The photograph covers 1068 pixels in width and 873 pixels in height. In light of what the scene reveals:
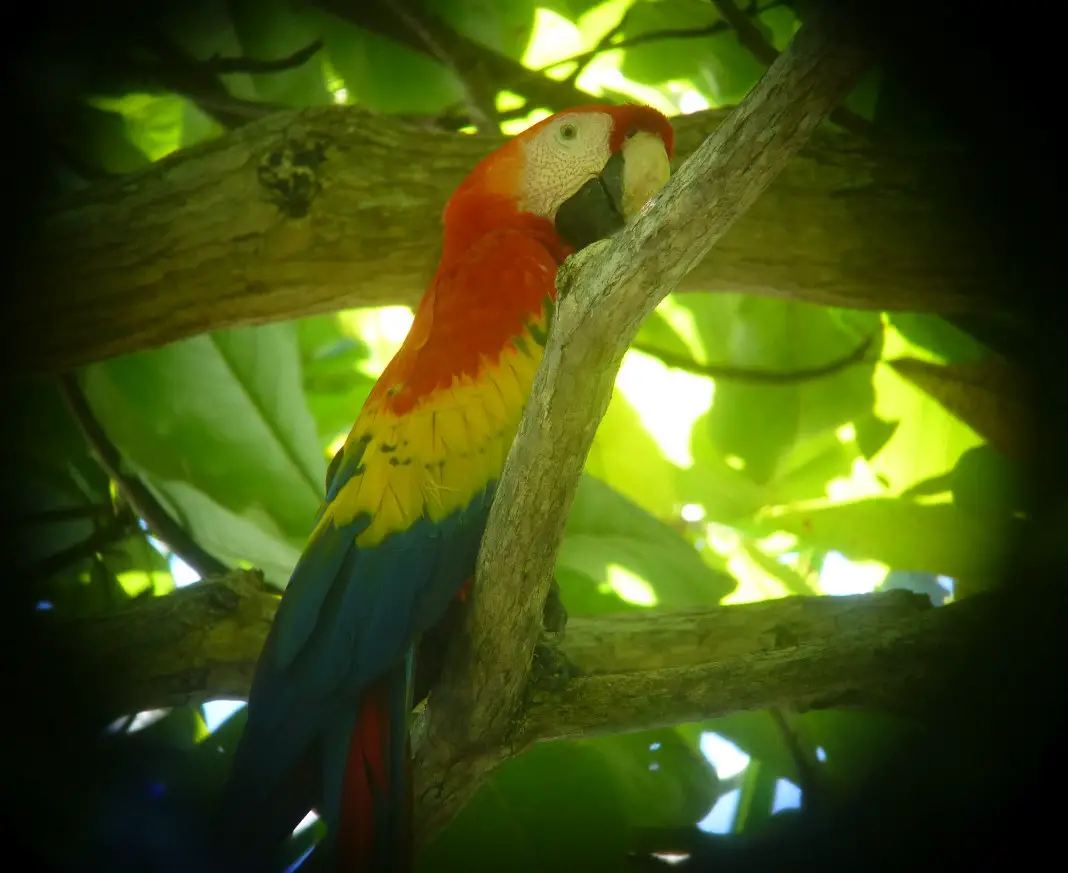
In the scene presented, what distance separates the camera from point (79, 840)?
656 mm

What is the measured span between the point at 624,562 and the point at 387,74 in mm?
568

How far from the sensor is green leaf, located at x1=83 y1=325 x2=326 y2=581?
0.89 meters

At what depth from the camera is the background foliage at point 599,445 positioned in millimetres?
817

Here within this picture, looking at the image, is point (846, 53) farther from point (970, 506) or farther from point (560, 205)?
point (970, 506)

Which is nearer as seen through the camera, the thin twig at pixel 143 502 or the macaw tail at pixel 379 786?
the macaw tail at pixel 379 786

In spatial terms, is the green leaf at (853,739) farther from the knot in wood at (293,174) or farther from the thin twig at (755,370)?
the knot in wood at (293,174)

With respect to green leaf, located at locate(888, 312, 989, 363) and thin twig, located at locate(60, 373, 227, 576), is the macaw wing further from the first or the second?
green leaf, located at locate(888, 312, 989, 363)

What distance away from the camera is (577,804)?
81cm

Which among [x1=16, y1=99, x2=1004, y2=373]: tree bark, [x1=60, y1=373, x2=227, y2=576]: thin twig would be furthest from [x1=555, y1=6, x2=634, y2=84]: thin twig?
[x1=60, y1=373, x2=227, y2=576]: thin twig

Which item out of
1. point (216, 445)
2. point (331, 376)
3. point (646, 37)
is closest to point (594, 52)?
point (646, 37)

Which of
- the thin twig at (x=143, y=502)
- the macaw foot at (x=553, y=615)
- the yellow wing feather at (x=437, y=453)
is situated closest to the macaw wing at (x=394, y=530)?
the yellow wing feather at (x=437, y=453)

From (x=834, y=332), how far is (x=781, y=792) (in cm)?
47

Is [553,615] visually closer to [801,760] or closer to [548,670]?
[548,670]

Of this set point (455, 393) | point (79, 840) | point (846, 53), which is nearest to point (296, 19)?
point (455, 393)
